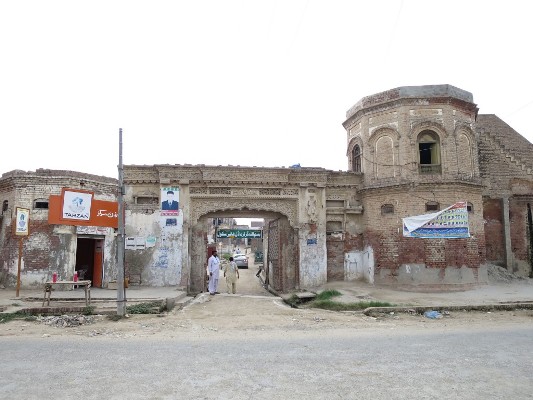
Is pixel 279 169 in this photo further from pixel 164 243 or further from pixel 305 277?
pixel 164 243

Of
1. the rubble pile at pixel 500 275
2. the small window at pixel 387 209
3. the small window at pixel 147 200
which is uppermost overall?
the small window at pixel 147 200

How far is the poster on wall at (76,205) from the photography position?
49.0 ft

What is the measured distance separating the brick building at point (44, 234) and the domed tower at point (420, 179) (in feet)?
38.6

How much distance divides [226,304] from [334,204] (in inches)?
285

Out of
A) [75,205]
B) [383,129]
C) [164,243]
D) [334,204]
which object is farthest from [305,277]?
[75,205]

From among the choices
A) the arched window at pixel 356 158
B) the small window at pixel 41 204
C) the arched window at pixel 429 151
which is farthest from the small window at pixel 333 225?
Answer: the small window at pixel 41 204

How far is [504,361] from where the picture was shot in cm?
654

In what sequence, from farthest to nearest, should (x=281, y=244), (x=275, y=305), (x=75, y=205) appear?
(x=281, y=244), (x=75, y=205), (x=275, y=305)

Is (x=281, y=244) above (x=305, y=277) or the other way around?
above

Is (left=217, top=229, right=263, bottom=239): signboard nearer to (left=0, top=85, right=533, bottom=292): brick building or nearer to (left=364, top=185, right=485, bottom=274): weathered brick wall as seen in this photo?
(left=0, top=85, right=533, bottom=292): brick building

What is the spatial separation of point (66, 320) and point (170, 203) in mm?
7529

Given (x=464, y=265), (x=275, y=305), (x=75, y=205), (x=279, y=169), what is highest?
(x=279, y=169)

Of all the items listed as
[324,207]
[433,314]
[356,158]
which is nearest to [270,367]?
[433,314]

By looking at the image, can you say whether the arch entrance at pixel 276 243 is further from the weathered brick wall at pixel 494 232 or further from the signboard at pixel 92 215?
the weathered brick wall at pixel 494 232
